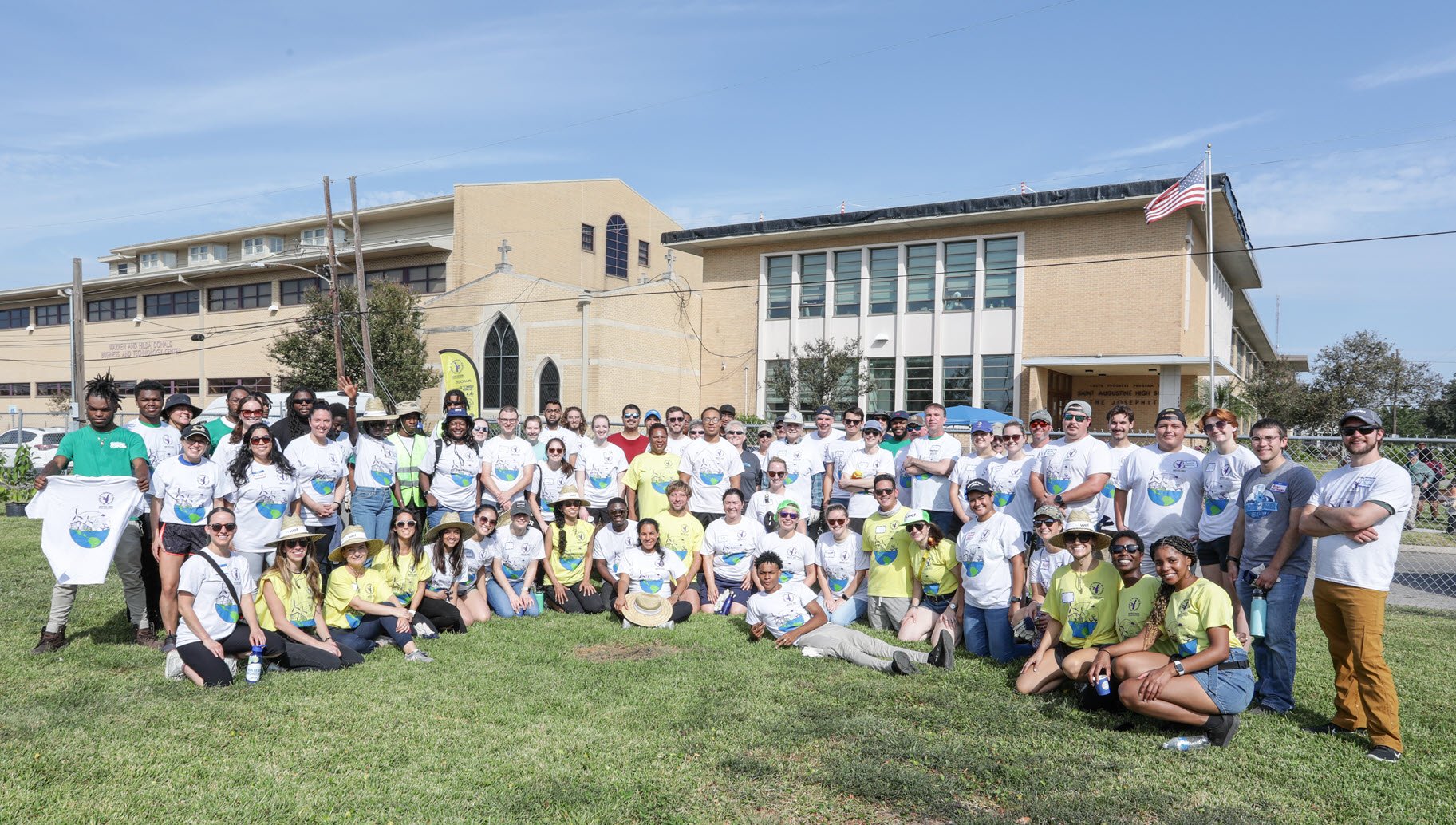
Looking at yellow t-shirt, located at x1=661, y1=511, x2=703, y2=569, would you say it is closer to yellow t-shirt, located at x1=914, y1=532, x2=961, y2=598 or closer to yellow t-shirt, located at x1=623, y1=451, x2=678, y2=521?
yellow t-shirt, located at x1=623, y1=451, x2=678, y2=521

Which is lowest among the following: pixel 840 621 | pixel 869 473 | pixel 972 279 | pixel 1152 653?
pixel 840 621

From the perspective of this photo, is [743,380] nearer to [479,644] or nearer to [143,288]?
[479,644]

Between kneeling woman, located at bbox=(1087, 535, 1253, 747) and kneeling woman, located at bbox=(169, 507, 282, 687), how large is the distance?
586 cm

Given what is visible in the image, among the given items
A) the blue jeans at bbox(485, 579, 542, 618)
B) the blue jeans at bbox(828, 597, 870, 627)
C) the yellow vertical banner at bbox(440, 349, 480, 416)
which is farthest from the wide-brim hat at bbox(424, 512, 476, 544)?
the yellow vertical banner at bbox(440, 349, 480, 416)

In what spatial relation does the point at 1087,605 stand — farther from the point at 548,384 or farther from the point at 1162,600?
the point at 548,384

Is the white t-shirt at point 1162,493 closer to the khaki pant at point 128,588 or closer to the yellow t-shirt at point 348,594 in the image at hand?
the yellow t-shirt at point 348,594

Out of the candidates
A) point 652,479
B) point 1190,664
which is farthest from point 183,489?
point 1190,664

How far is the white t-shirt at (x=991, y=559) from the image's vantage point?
7234 millimetres

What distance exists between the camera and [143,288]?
4625 cm

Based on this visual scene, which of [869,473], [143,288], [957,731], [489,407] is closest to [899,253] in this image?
[489,407]

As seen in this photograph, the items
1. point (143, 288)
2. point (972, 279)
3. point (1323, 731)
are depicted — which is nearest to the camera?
point (1323, 731)

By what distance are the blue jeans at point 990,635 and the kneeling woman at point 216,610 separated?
537 centimetres

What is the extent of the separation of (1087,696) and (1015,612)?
1.35 meters

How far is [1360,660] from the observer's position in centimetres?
509
